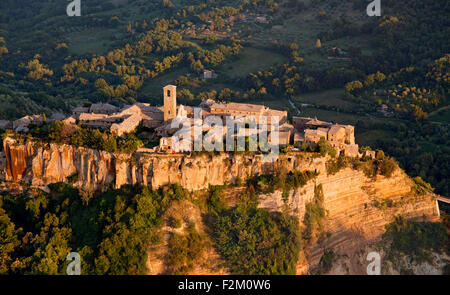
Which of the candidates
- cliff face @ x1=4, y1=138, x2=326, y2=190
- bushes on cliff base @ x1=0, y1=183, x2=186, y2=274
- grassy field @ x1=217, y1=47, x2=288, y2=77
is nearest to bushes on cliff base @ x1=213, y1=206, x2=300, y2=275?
cliff face @ x1=4, y1=138, x2=326, y2=190

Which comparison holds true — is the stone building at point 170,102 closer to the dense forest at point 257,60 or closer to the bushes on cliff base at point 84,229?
the bushes on cliff base at point 84,229

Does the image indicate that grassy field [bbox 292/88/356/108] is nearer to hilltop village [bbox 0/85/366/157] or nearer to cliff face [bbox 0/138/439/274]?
hilltop village [bbox 0/85/366/157]

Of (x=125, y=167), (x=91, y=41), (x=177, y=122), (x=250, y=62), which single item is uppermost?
(x=91, y=41)

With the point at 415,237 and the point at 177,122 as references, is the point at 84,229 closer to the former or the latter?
the point at 177,122

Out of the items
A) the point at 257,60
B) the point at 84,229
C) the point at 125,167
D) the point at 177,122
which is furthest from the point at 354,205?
the point at 257,60

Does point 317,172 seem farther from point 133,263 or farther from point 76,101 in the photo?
point 76,101
